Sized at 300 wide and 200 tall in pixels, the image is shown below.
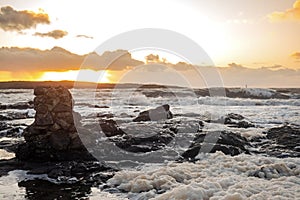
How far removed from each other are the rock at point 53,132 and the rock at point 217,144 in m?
4.55

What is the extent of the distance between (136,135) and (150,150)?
2.47 metres

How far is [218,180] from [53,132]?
801 cm

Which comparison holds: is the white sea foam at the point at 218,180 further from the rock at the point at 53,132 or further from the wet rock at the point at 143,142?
the rock at the point at 53,132

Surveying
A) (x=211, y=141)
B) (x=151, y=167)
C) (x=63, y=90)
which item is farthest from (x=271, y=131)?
(x=63, y=90)

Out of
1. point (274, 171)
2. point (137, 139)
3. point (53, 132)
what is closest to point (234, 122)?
point (137, 139)

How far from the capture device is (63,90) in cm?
1636

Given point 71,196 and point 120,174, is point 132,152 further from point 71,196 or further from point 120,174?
point 71,196

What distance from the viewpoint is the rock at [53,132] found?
14500mm

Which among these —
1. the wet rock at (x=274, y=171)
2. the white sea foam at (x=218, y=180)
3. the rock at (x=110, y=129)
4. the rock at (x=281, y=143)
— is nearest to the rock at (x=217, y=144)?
the rock at (x=281, y=143)

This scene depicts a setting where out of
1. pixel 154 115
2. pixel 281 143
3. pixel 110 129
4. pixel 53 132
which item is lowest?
pixel 281 143

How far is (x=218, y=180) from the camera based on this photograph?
417 inches

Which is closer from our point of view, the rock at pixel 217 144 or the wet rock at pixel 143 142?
the rock at pixel 217 144

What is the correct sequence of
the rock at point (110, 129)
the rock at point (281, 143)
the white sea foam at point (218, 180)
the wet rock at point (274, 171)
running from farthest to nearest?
the rock at point (110, 129) → the rock at point (281, 143) → the wet rock at point (274, 171) → the white sea foam at point (218, 180)

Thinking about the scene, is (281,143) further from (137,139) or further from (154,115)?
(154,115)
